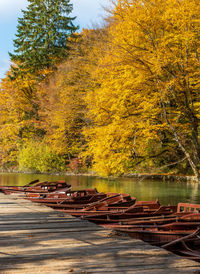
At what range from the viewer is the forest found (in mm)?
17562

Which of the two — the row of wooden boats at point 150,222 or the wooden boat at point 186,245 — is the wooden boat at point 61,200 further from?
the wooden boat at point 186,245

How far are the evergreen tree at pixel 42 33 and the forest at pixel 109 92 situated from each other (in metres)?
0.13

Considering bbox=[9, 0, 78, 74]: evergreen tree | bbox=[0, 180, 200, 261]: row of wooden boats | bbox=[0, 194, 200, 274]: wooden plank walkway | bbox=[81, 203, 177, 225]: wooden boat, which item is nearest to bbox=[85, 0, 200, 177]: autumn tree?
bbox=[0, 180, 200, 261]: row of wooden boats

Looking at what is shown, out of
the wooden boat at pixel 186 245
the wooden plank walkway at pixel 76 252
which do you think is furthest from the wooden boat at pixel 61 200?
A: the wooden boat at pixel 186 245

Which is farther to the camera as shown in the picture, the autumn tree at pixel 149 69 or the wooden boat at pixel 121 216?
the autumn tree at pixel 149 69

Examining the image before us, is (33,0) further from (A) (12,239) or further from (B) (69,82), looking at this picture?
(A) (12,239)

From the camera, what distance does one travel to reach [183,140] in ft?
67.6

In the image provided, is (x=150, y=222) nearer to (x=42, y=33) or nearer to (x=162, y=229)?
(x=162, y=229)

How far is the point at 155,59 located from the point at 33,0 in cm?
3206

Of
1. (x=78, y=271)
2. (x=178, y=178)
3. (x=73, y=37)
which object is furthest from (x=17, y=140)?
(x=78, y=271)

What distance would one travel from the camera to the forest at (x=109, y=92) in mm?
17562

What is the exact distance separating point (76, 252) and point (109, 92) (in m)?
15.5

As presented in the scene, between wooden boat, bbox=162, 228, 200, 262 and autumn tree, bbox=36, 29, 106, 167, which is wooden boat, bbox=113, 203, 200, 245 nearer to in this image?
wooden boat, bbox=162, 228, 200, 262

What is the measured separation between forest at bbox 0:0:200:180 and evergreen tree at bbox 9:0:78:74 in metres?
0.13
